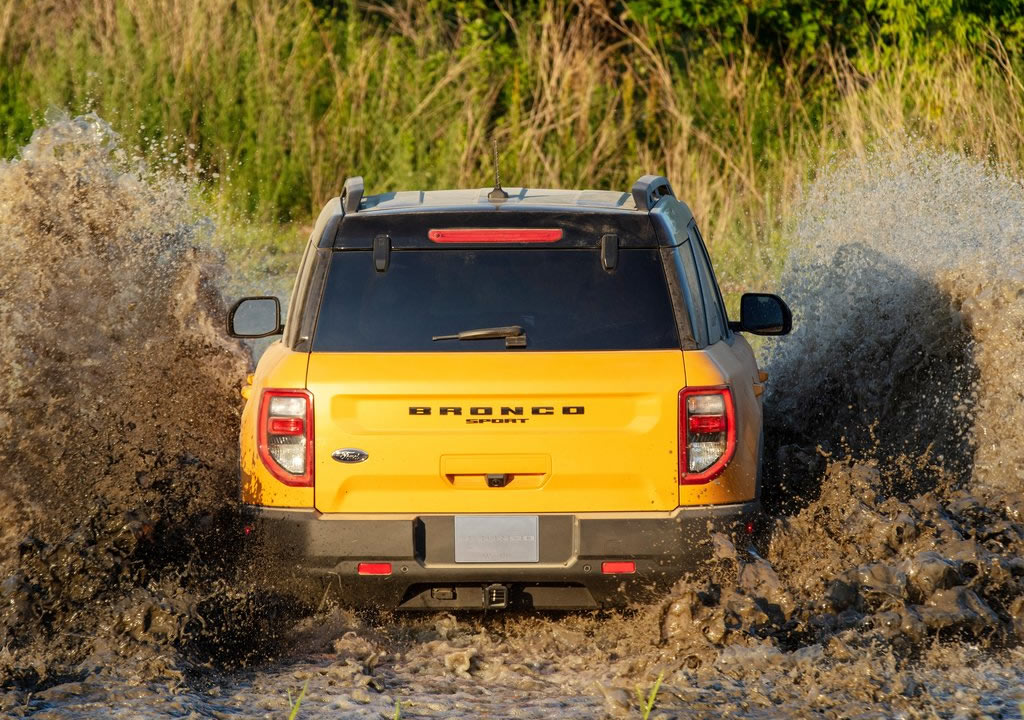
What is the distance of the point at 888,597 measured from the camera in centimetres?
607

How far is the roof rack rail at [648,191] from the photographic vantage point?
6332 millimetres

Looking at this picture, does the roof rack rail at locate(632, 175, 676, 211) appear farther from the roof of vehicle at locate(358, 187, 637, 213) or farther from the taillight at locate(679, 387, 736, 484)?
the taillight at locate(679, 387, 736, 484)

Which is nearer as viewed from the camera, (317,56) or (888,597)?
(888,597)

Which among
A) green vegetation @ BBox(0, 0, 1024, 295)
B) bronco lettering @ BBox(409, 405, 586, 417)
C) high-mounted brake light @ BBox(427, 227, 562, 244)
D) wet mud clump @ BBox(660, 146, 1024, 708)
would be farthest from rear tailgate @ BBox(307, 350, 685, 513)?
green vegetation @ BBox(0, 0, 1024, 295)

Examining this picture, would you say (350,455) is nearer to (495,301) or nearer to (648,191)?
(495,301)

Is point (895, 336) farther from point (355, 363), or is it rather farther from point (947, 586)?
point (355, 363)

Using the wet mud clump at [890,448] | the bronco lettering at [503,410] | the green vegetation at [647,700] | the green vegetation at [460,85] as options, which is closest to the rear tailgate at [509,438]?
the bronco lettering at [503,410]

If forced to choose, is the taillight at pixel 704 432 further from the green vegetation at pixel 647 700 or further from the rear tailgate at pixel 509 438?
the green vegetation at pixel 647 700

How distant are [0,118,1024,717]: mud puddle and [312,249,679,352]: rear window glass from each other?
931 millimetres

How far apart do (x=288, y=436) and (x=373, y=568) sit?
0.57 meters

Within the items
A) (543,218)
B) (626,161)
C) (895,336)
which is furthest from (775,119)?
(543,218)

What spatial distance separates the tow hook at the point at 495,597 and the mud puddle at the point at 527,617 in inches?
8.3

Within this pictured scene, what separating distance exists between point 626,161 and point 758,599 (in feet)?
37.4

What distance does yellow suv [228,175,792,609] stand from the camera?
5770mm
